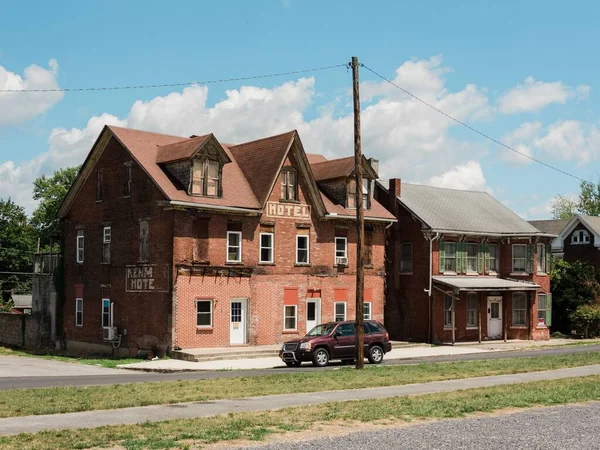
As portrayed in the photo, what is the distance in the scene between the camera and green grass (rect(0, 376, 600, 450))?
12.1m

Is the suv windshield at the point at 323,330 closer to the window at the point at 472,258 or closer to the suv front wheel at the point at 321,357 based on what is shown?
the suv front wheel at the point at 321,357

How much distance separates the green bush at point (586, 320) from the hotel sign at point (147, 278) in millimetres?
28796

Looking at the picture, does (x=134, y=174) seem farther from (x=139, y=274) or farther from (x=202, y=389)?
(x=202, y=389)

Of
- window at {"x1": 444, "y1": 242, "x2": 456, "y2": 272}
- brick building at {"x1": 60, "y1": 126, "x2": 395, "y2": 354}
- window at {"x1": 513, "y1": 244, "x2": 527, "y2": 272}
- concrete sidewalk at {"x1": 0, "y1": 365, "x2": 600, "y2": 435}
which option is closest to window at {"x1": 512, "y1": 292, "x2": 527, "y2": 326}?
window at {"x1": 513, "y1": 244, "x2": 527, "y2": 272}

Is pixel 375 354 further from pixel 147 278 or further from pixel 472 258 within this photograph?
pixel 472 258

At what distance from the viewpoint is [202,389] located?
20.0 meters

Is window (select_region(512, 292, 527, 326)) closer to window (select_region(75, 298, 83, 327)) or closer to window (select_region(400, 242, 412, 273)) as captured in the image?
window (select_region(400, 242, 412, 273))

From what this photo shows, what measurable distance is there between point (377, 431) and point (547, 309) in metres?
38.9

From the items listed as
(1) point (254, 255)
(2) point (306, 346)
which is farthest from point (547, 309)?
(2) point (306, 346)

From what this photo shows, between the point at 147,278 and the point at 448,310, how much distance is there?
17.8m

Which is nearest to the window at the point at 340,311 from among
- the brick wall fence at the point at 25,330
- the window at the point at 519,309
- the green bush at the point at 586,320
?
the window at the point at 519,309

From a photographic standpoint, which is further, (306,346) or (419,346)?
(419,346)

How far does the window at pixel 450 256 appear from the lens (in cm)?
4603

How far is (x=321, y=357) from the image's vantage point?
3011 centimetres
